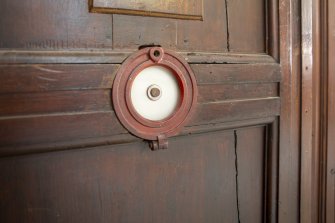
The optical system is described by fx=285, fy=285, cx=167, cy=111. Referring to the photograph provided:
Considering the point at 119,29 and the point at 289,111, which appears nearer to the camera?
the point at 119,29

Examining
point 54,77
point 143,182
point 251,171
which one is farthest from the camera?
point 251,171

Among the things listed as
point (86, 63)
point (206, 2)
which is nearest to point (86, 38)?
point (86, 63)

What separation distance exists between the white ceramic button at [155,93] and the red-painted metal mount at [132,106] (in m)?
0.01

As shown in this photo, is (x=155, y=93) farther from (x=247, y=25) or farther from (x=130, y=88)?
(x=247, y=25)

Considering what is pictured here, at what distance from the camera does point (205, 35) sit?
672 millimetres

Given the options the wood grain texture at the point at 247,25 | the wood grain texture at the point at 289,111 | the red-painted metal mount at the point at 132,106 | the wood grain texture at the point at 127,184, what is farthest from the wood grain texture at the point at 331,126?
the red-painted metal mount at the point at 132,106

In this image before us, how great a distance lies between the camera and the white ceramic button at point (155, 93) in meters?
0.60

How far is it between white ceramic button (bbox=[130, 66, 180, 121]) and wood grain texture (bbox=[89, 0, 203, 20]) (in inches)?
4.8

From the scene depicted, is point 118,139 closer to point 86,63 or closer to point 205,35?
point 86,63

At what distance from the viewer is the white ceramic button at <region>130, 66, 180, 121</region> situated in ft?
1.98

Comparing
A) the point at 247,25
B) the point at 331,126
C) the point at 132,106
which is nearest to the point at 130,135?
the point at 132,106

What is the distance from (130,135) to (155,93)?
0.10 m

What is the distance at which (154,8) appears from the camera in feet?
2.01

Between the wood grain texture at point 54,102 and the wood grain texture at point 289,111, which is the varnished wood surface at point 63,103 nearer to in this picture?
the wood grain texture at point 54,102
